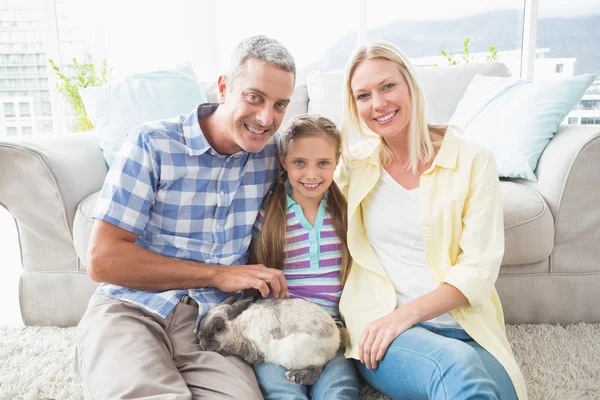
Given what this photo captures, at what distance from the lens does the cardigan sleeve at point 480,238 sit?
1187 mm

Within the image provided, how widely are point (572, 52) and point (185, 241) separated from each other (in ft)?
12.9

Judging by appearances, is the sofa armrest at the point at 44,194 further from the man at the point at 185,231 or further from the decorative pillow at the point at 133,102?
the man at the point at 185,231

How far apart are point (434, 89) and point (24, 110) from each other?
363 cm

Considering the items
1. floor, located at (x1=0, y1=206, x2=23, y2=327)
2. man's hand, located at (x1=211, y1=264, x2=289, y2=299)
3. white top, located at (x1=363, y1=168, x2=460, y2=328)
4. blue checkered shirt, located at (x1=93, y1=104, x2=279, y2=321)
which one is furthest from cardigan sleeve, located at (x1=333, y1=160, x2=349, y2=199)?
floor, located at (x1=0, y1=206, x2=23, y2=327)

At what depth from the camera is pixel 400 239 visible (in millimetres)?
1317

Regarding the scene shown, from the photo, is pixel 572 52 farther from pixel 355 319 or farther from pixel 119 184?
pixel 119 184

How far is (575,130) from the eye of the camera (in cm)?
185

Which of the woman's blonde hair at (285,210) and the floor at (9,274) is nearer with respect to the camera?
the woman's blonde hair at (285,210)

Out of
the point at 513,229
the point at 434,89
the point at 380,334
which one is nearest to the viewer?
the point at 380,334

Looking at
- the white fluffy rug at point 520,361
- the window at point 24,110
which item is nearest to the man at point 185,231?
the white fluffy rug at point 520,361

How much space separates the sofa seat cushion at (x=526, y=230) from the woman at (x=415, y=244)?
460mm

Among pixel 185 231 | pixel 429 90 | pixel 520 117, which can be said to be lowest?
pixel 185 231

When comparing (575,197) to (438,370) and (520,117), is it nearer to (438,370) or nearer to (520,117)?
(520,117)

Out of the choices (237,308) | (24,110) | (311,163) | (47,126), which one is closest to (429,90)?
(311,163)
